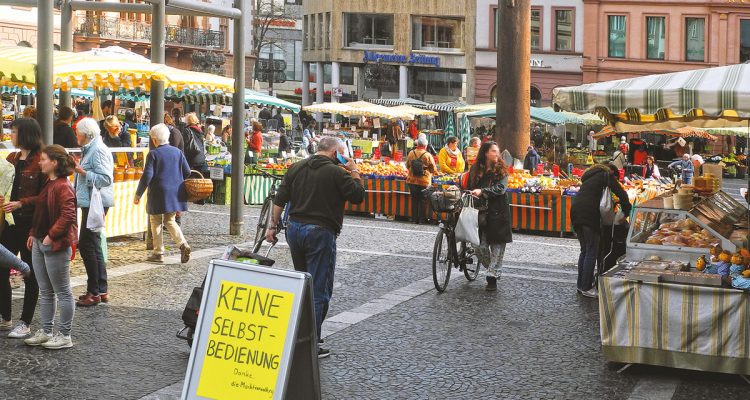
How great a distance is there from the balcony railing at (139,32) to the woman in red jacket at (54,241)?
4850 centimetres

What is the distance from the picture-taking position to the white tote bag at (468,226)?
12.3 metres

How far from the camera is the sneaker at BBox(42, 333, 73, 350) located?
29.2 ft

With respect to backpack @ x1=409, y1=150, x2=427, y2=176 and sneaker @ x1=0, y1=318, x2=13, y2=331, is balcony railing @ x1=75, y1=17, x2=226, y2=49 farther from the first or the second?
sneaker @ x1=0, y1=318, x2=13, y2=331

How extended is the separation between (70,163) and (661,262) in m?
4.88

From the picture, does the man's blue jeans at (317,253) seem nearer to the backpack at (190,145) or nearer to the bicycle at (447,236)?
the bicycle at (447,236)

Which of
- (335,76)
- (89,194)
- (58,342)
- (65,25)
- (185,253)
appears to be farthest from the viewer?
(335,76)

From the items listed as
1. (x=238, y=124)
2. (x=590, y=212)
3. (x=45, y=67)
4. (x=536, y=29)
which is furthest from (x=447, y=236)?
(x=536, y=29)

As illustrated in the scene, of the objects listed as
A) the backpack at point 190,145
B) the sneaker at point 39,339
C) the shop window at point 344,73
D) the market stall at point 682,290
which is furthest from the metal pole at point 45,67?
→ the shop window at point 344,73

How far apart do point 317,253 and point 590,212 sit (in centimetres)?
449

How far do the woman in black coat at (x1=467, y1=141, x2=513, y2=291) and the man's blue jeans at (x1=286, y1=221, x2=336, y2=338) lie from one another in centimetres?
386

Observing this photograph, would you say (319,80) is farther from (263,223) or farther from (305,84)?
(263,223)

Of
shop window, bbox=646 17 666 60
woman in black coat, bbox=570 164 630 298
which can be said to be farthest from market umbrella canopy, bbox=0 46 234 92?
shop window, bbox=646 17 666 60

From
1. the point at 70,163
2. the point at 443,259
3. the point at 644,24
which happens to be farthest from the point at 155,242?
the point at 644,24

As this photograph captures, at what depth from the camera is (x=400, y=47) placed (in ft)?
215
